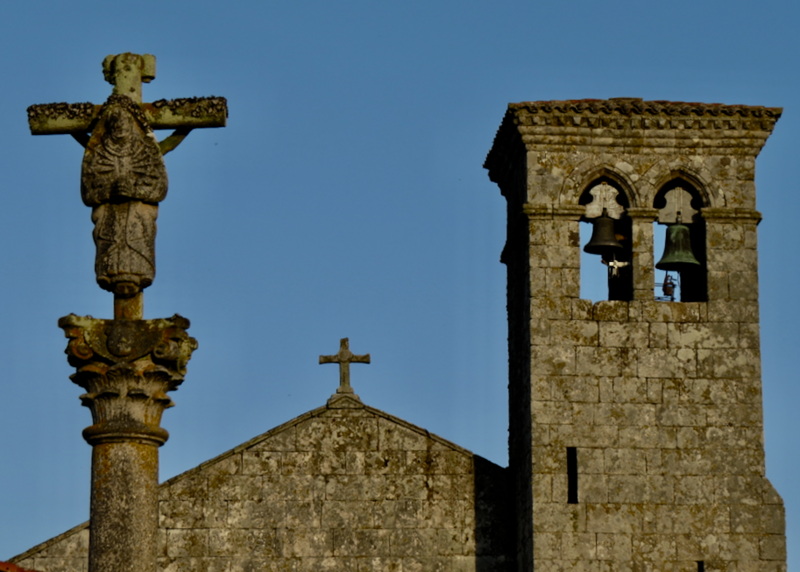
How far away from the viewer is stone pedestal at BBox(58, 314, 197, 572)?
413 inches

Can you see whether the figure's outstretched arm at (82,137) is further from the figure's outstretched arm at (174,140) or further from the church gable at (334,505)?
the church gable at (334,505)

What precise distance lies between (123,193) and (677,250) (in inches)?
343

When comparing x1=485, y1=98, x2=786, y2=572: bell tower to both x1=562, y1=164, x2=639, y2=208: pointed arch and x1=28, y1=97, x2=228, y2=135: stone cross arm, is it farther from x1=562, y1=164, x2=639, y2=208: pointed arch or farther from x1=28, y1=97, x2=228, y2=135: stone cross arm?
x1=28, y1=97, x2=228, y2=135: stone cross arm

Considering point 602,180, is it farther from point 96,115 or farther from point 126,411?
point 126,411

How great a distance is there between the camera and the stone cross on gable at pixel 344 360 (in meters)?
19.0

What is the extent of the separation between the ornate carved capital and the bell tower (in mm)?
7346

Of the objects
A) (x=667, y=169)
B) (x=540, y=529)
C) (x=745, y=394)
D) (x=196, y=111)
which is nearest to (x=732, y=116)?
(x=667, y=169)

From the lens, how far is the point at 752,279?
59.7 feet

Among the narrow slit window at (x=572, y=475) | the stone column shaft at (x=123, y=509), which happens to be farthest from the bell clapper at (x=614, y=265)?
the stone column shaft at (x=123, y=509)

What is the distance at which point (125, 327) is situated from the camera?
1070cm

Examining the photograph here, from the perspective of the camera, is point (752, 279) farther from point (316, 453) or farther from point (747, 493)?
point (316, 453)

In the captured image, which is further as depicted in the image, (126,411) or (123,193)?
(123,193)

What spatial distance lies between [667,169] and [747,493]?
3.39m

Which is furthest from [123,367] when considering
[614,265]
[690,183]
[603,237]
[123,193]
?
[690,183]
